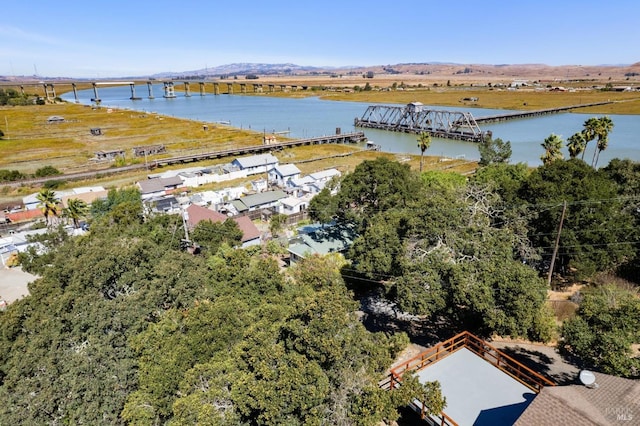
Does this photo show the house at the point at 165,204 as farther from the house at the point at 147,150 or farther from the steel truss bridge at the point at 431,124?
the steel truss bridge at the point at 431,124

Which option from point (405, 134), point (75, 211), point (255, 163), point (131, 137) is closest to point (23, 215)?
point (75, 211)

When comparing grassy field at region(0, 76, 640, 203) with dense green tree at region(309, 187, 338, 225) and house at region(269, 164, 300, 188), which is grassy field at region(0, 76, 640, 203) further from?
dense green tree at region(309, 187, 338, 225)

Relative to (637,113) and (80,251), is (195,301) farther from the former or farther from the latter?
(637,113)

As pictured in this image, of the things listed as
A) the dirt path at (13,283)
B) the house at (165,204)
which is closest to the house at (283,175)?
the house at (165,204)

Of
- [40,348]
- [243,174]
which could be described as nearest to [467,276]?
[40,348]

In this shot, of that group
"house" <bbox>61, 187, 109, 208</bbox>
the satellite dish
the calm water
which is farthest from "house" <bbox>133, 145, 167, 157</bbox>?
the satellite dish

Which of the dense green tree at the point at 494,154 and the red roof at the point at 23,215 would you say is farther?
the dense green tree at the point at 494,154
